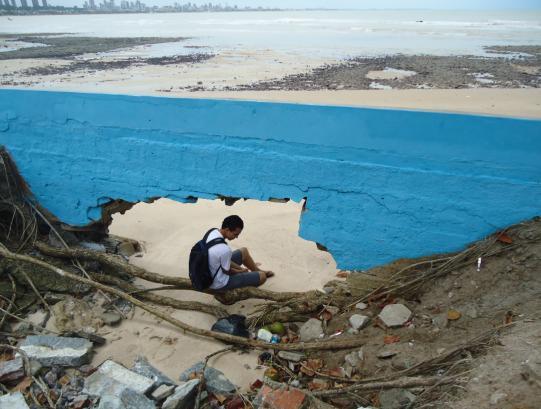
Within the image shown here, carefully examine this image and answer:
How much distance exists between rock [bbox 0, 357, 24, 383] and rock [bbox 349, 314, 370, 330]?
2.59m

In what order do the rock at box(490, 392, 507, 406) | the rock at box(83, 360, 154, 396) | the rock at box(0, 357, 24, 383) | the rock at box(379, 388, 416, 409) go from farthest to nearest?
the rock at box(0, 357, 24, 383)
the rock at box(83, 360, 154, 396)
the rock at box(379, 388, 416, 409)
the rock at box(490, 392, 507, 406)

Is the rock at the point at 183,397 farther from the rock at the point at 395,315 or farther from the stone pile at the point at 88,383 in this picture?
the rock at the point at 395,315

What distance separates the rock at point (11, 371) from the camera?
3335mm


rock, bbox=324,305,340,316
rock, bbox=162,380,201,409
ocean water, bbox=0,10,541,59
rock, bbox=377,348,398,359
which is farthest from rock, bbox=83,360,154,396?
ocean water, bbox=0,10,541,59

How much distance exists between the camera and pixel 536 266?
310cm

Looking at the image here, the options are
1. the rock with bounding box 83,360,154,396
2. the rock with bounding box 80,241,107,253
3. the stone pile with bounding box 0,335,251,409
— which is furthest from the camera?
the rock with bounding box 80,241,107,253

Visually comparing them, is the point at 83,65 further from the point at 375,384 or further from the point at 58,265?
the point at 375,384

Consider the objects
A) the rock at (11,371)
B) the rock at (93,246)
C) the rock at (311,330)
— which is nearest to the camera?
the rock at (11,371)

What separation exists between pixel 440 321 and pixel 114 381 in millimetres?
2455

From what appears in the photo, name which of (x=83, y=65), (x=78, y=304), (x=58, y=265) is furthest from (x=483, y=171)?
(x=83, y=65)

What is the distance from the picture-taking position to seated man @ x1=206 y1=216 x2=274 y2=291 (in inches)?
157

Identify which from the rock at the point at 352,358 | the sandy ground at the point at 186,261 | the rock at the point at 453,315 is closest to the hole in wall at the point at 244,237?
the sandy ground at the point at 186,261

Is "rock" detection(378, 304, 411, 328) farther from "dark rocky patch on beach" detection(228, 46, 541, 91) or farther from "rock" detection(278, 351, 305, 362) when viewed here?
"dark rocky patch on beach" detection(228, 46, 541, 91)

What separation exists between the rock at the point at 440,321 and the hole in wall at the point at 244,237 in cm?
156
